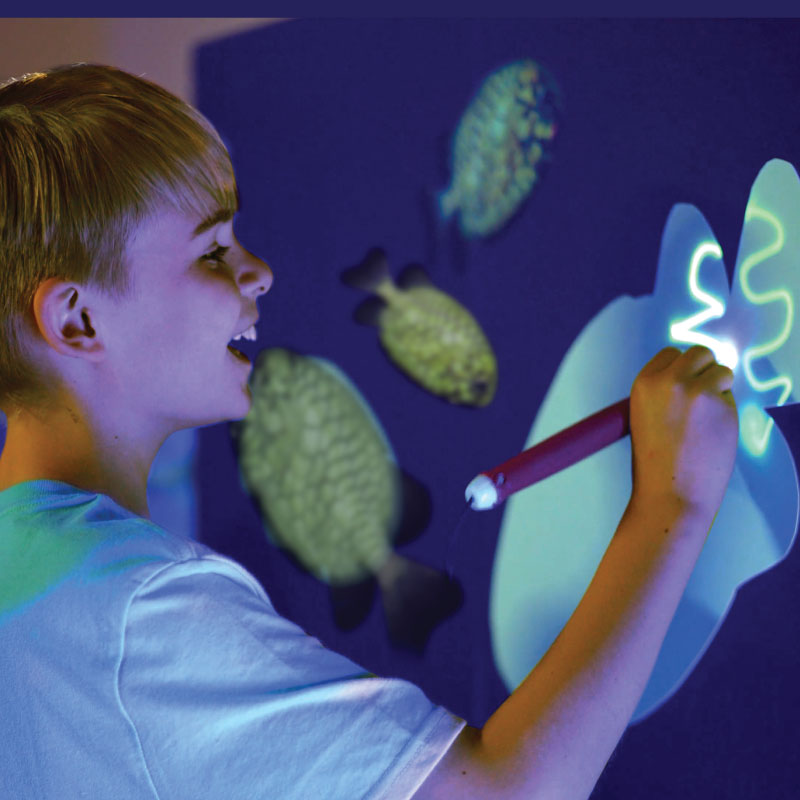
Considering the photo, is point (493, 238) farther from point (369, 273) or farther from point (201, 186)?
point (201, 186)

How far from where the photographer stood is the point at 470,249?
0.67 m

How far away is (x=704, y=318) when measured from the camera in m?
0.57

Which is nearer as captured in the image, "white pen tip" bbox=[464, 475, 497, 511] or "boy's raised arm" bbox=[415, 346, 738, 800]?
"boy's raised arm" bbox=[415, 346, 738, 800]

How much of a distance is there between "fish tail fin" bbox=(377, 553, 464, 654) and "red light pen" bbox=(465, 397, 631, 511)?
26 centimetres

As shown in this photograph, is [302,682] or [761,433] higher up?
[761,433]

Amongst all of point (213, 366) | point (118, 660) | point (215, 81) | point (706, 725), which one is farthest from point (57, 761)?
point (215, 81)

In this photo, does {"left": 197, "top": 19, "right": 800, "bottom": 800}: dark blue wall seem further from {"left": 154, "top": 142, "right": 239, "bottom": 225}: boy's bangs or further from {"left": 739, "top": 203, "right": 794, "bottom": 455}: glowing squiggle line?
{"left": 154, "top": 142, "right": 239, "bottom": 225}: boy's bangs

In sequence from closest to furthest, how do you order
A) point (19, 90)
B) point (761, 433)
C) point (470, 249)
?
point (19, 90)
point (761, 433)
point (470, 249)

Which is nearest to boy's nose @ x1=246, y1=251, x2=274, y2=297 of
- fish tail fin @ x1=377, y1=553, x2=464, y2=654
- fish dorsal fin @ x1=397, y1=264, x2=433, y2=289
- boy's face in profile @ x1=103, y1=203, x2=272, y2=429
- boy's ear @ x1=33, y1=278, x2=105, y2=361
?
boy's face in profile @ x1=103, y1=203, x2=272, y2=429

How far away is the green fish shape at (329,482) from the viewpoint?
72cm

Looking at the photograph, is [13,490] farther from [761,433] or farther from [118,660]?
[761,433]

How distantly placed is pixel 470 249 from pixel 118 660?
1.50ft

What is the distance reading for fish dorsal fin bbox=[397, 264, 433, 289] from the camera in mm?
695

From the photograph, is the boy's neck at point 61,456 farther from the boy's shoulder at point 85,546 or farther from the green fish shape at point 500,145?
the green fish shape at point 500,145
